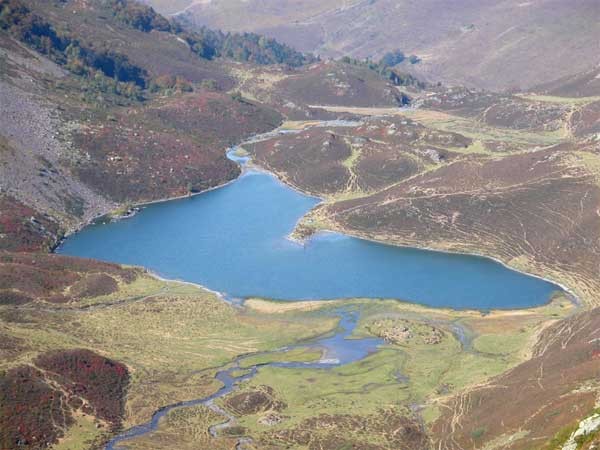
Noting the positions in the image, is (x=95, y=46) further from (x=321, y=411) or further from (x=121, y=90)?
(x=321, y=411)

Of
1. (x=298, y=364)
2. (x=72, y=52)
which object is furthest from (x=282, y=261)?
(x=72, y=52)

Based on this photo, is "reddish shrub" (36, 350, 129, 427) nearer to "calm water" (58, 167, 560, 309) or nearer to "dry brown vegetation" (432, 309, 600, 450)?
"calm water" (58, 167, 560, 309)

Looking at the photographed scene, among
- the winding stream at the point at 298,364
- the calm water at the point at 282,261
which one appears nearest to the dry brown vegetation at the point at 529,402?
the winding stream at the point at 298,364

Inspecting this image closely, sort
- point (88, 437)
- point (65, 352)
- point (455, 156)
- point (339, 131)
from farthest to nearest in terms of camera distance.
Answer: point (339, 131), point (455, 156), point (65, 352), point (88, 437)

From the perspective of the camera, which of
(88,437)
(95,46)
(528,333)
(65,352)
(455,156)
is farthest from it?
(95,46)

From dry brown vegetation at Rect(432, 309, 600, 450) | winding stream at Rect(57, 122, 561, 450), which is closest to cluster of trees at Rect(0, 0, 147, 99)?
winding stream at Rect(57, 122, 561, 450)

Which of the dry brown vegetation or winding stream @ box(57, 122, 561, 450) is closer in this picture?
the dry brown vegetation

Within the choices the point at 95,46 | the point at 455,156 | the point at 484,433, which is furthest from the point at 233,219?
the point at 95,46
